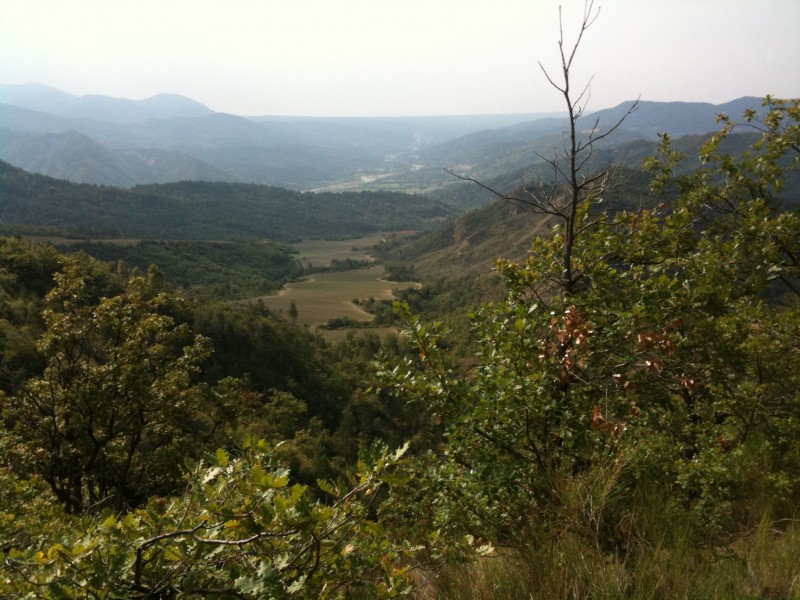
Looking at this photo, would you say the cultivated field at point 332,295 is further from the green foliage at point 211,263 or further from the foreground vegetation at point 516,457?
the foreground vegetation at point 516,457

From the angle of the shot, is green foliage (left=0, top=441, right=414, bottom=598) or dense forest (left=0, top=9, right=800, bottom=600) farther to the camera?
dense forest (left=0, top=9, right=800, bottom=600)

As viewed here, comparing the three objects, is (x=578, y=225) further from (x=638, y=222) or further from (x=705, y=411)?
(x=705, y=411)

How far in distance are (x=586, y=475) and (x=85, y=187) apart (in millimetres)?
235791

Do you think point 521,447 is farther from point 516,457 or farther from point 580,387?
point 580,387

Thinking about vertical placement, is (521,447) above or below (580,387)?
below

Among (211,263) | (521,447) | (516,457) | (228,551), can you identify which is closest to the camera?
(228,551)

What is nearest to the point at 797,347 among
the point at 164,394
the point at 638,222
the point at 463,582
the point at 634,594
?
the point at 638,222

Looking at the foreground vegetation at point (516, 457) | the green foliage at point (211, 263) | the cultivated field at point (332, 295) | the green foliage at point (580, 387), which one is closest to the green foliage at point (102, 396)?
the foreground vegetation at point (516, 457)

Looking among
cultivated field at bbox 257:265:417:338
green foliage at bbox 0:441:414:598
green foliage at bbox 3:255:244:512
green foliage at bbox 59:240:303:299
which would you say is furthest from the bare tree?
green foliage at bbox 59:240:303:299

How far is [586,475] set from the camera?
3.54 metres

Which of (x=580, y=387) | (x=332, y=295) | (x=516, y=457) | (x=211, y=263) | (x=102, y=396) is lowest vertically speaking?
(x=332, y=295)

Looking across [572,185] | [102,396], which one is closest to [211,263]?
[102,396]

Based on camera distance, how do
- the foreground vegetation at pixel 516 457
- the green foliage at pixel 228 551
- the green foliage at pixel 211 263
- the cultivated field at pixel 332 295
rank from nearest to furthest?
the green foliage at pixel 228 551 < the foreground vegetation at pixel 516 457 < the cultivated field at pixel 332 295 < the green foliage at pixel 211 263

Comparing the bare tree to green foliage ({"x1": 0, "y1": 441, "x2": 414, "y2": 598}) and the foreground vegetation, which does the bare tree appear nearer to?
the foreground vegetation
